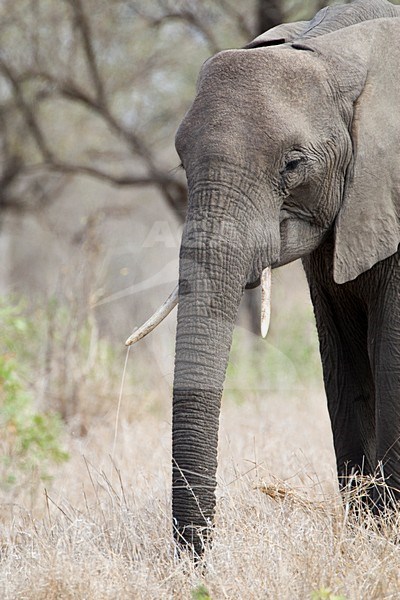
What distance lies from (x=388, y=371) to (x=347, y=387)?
57cm

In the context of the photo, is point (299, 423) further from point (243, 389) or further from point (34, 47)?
point (34, 47)

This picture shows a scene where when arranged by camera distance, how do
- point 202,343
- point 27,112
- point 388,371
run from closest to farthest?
1. point 202,343
2. point 388,371
3. point 27,112

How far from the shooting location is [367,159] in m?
3.86

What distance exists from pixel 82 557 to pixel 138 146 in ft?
29.2

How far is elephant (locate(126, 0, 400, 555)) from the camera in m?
3.58

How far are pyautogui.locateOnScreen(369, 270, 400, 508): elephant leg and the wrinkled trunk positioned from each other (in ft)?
2.22

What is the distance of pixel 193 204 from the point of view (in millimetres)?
3715

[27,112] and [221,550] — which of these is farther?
[27,112]

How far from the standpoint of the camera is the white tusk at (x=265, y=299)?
11.6 feet

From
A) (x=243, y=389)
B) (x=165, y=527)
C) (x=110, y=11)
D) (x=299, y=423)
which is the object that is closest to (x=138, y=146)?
(x=110, y=11)

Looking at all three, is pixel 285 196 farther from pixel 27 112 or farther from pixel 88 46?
pixel 27 112

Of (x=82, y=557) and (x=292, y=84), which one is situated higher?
(x=292, y=84)

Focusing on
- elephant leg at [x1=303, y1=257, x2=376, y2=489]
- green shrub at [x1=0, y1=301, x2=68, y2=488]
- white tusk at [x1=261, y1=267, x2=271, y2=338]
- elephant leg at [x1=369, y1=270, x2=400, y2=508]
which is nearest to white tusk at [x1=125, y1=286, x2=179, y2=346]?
white tusk at [x1=261, y1=267, x2=271, y2=338]

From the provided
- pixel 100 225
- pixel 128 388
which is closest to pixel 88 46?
pixel 100 225
